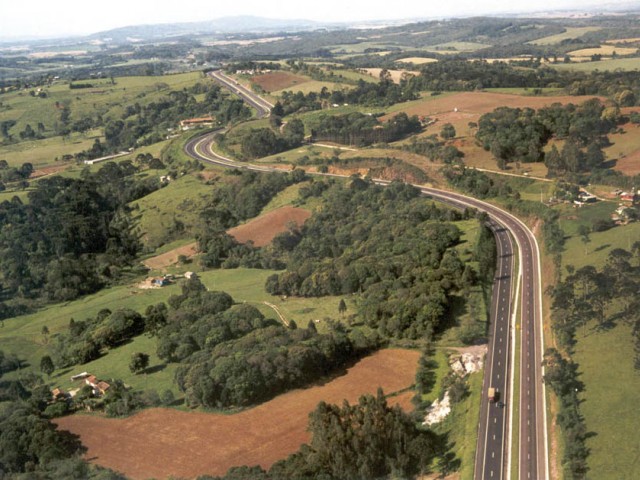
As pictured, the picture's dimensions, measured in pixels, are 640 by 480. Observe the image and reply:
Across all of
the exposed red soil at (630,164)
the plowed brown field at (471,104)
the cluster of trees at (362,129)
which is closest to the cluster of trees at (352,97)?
the plowed brown field at (471,104)

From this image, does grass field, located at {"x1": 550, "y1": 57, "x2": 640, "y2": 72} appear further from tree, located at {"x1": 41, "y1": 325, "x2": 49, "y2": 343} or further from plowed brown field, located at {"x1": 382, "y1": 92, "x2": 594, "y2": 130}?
tree, located at {"x1": 41, "y1": 325, "x2": 49, "y2": 343}

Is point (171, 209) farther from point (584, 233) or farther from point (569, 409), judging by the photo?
point (569, 409)

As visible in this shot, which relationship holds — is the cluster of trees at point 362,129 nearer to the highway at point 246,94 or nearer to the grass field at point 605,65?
the highway at point 246,94

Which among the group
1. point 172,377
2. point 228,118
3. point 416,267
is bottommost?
point 172,377

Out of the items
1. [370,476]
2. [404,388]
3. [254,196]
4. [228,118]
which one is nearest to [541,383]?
[404,388]

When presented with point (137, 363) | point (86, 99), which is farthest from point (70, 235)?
point (86, 99)

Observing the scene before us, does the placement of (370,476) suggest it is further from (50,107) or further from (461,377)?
(50,107)

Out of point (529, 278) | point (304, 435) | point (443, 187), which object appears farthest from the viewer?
point (443, 187)
